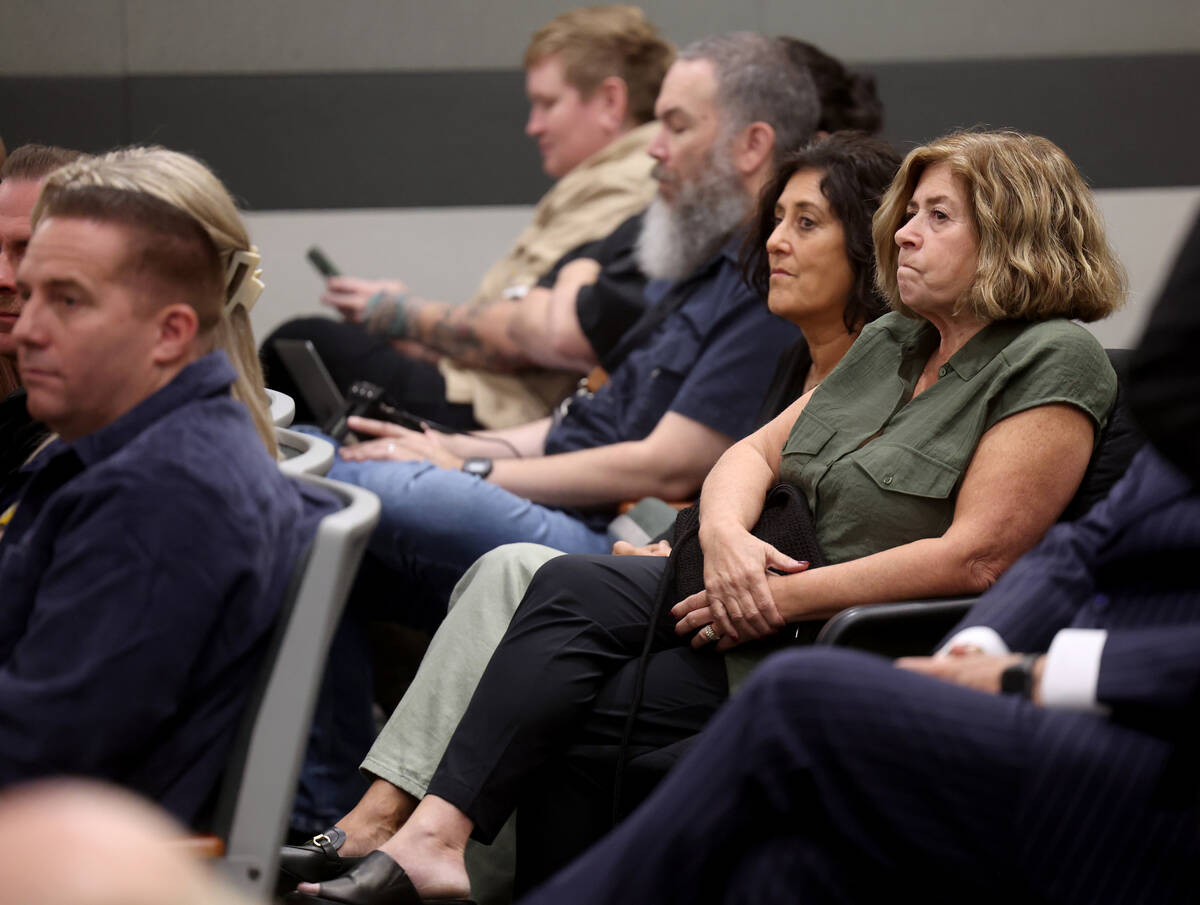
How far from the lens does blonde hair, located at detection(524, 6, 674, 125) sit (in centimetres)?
392

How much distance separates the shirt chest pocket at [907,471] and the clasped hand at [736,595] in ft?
0.54

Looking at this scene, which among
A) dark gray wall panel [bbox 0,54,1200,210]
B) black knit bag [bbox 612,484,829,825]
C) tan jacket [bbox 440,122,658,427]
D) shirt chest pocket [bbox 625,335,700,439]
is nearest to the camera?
black knit bag [bbox 612,484,829,825]

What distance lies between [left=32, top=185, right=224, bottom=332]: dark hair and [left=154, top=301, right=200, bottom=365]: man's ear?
2 cm

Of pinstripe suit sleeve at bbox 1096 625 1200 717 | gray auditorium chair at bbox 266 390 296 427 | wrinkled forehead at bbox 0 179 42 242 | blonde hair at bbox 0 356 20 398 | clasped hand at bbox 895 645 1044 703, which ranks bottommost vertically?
blonde hair at bbox 0 356 20 398

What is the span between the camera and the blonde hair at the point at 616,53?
3924 mm

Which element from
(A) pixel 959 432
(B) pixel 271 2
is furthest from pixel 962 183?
(B) pixel 271 2

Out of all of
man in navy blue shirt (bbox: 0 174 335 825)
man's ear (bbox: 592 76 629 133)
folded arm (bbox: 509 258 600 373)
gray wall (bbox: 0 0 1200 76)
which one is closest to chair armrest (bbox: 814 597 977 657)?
man in navy blue shirt (bbox: 0 174 335 825)

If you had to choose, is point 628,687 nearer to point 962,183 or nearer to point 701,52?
point 962,183

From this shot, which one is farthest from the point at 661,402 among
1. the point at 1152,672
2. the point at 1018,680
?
the point at 1152,672

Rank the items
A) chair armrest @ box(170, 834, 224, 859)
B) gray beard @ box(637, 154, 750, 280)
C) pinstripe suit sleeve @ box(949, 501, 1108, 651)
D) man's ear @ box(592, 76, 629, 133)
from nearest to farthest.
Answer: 1. chair armrest @ box(170, 834, 224, 859)
2. pinstripe suit sleeve @ box(949, 501, 1108, 651)
3. gray beard @ box(637, 154, 750, 280)
4. man's ear @ box(592, 76, 629, 133)

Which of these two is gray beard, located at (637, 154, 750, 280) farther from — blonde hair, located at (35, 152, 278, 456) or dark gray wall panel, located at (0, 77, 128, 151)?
dark gray wall panel, located at (0, 77, 128, 151)

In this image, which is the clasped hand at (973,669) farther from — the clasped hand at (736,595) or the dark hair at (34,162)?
the dark hair at (34,162)

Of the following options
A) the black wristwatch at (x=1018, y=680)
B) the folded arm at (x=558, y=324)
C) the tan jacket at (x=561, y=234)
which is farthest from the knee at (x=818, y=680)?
the tan jacket at (x=561, y=234)

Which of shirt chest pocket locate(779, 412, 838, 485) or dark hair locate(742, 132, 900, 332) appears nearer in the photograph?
shirt chest pocket locate(779, 412, 838, 485)
